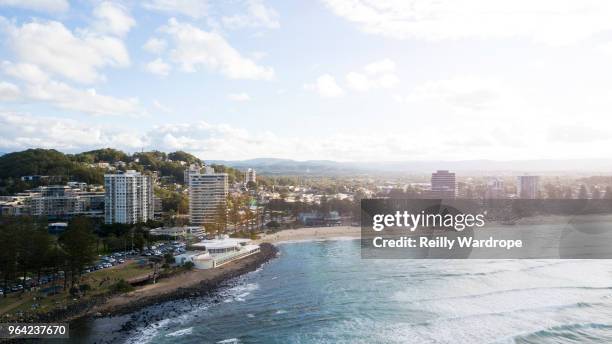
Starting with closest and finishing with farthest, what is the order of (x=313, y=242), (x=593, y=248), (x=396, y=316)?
1. (x=396, y=316)
2. (x=593, y=248)
3. (x=313, y=242)

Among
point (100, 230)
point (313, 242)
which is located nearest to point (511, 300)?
point (313, 242)

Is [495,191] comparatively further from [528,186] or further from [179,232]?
[179,232]

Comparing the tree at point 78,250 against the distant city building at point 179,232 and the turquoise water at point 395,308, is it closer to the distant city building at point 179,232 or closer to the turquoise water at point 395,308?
the turquoise water at point 395,308

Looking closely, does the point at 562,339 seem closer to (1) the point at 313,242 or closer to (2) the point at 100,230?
(1) the point at 313,242

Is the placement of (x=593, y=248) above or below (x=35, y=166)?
below

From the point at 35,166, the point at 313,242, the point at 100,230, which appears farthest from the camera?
the point at 35,166

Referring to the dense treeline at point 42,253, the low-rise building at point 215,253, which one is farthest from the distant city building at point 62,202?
the dense treeline at point 42,253
